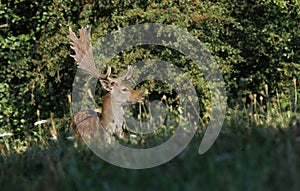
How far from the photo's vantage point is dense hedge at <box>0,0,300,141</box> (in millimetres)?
13266

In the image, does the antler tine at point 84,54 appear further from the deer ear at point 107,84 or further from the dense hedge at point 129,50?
the dense hedge at point 129,50

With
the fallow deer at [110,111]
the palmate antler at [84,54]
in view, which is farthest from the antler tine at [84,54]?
the fallow deer at [110,111]

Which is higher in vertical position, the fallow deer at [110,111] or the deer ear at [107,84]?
the deer ear at [107,84]

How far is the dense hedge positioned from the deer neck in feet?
12.8

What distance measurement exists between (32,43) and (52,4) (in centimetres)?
137

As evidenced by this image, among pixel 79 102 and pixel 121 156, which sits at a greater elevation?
pixel 79 102

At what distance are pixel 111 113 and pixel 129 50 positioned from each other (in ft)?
14.5

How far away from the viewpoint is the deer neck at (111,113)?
8.82m

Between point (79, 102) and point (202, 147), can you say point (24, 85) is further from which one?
point (202, 147)

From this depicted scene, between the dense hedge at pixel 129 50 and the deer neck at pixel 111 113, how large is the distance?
3.90m

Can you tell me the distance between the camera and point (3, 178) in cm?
395

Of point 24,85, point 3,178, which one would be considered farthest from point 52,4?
point 3,178

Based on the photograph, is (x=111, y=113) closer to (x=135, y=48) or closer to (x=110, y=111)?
(x=110, y=111)

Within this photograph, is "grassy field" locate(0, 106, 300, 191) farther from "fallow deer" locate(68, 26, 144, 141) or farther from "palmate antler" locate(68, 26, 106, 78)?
"palmate antler" locate(68, 26, 106, 78)
